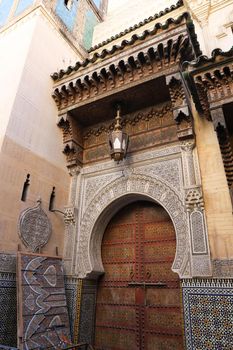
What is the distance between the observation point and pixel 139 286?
326 centimetres

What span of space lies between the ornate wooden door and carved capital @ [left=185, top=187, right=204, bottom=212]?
520 millimetres

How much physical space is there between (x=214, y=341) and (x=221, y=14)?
435 centimetres

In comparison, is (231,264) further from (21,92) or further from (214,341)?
(21,92)

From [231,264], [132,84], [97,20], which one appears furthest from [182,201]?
[97,20]

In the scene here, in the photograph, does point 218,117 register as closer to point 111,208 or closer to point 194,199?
point 194,199

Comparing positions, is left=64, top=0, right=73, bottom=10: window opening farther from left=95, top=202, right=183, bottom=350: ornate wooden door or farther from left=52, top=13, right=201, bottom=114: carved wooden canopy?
left=95, top=202, right=183, bottom=350: ornate wooden door

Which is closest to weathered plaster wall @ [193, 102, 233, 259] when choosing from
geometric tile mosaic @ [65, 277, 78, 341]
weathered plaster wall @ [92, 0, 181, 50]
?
geometric tile mosaic @ [65, 277, 78, 341]

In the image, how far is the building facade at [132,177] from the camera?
268 centimetres

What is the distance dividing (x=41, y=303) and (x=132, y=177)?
1.85 m

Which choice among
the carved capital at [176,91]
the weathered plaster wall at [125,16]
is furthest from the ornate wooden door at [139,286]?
the weathered plaster wall at [125,16]

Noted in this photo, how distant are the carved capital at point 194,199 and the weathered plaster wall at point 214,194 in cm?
6

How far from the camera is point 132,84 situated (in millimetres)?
3570

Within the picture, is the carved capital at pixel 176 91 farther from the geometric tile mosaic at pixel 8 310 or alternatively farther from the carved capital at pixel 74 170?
the geometric tile mosaic at pixel 8 310

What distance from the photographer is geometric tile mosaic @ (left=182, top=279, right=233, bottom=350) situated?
2375 mm
